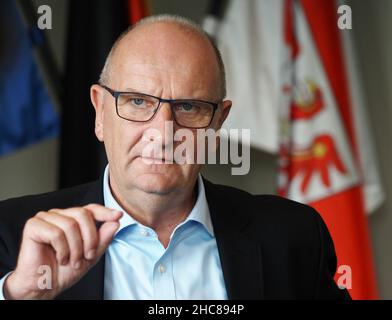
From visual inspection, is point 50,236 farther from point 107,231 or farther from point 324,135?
point 324,135

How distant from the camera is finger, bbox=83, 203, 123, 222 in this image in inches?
19.8

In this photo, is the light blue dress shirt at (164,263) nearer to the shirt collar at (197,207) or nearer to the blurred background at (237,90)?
the shirt collar at (197,207)

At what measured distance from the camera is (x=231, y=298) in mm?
676

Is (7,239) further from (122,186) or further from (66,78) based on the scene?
(66,78)

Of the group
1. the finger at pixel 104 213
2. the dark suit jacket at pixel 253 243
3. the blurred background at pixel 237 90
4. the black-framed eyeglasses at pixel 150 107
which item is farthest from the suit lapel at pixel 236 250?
the blurred background at pixel 237 90

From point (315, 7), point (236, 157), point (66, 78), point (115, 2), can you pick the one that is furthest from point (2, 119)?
point (315, 7)

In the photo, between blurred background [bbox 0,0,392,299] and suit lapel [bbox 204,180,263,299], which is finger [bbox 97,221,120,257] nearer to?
suit lapel [bbox 204,180,263,299]

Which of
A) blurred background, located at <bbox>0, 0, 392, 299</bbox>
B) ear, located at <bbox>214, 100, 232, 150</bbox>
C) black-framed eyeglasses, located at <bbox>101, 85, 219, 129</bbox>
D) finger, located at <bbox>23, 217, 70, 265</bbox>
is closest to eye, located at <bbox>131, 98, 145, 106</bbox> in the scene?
black-framed eyeglasses, located at <bbox>101, 85, 219, 129</bbox>

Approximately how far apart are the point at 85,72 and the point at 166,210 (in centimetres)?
70

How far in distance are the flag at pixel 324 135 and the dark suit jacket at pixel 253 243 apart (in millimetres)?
555

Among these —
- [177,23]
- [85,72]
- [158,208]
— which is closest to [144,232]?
[158,208]

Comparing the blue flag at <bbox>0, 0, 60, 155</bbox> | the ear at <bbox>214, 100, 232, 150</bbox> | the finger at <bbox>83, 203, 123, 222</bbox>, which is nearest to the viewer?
the finger at <bbox>83, 203, 123, 222</bbox>

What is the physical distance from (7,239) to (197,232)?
0.22 metres

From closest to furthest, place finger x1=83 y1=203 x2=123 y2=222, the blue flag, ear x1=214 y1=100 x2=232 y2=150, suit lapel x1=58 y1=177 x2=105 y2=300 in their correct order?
1. finger x1=83 y1=203 x2=123 y2=222
2. suit lapel x1=58 y1=177 x2=105 y2=300
3. ear x1=214 y1=100 x2=232 y2=150
4. the blue flag
